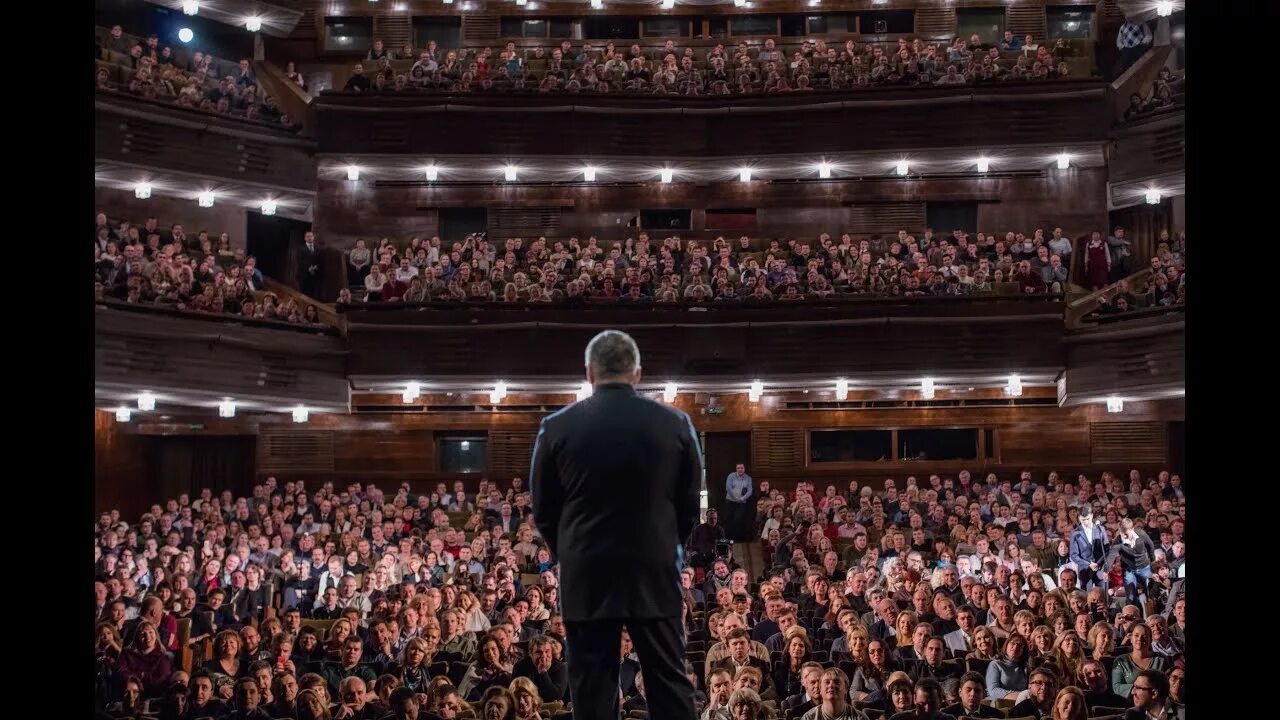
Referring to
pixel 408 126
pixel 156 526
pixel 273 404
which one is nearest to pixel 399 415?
pixel 273 404

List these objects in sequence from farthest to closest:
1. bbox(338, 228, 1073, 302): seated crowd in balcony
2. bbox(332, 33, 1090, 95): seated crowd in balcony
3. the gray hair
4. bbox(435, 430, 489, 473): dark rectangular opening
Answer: bbox(435, 430, 489, 473): dark rectangular opening, bbox(332, 33, 1090, 95): seated crowd in balcony, bbox(338, 228, 1073, 302): seated crowd in balcony, the gray hair

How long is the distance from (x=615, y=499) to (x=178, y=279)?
11984 millimetres

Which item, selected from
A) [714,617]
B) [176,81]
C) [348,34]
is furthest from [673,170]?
[714,617]

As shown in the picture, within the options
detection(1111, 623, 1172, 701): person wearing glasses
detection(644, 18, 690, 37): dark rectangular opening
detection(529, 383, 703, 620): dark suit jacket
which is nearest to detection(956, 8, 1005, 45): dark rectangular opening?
detection(644, 18, 690, 37): dark rectangular opening

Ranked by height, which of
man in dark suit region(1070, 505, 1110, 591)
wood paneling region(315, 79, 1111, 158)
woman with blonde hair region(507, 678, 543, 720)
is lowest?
woman with blonde hair region(507, 678, 543, 720)

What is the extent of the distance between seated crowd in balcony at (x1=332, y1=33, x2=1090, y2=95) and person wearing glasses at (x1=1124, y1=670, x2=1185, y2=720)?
11045 mm

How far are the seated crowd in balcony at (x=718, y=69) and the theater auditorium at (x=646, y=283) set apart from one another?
0.06 m

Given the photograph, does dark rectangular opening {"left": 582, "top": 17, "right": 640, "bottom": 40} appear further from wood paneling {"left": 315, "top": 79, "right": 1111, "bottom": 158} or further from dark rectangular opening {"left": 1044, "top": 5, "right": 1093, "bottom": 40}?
dark rectangular opening {"left": 1044, "top": 5, "right": 1093, "bottom": 40}

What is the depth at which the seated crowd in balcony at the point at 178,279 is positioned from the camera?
13498 mm

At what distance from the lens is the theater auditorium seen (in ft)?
38.5

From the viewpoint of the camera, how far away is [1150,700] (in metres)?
6.08

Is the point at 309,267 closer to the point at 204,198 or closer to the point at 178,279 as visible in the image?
the point at 204,198
